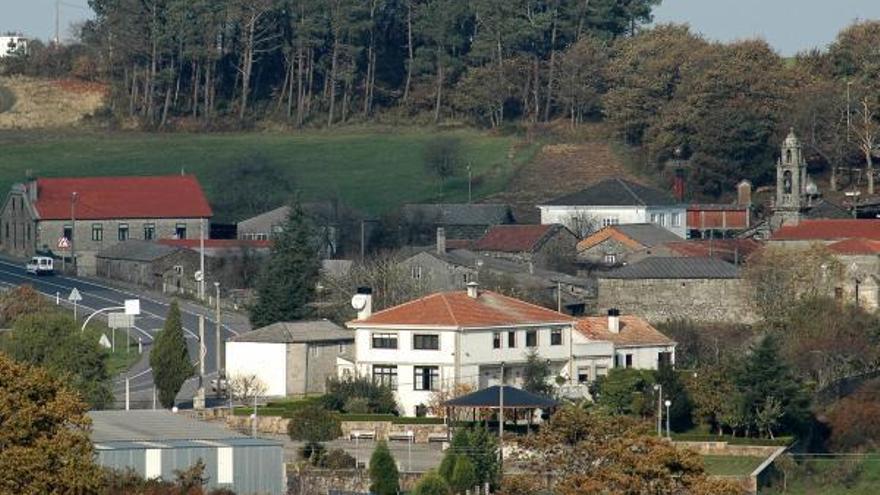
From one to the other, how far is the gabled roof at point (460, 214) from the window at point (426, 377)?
112 ft

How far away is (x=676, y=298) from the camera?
8525cm

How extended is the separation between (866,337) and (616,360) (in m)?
7.71

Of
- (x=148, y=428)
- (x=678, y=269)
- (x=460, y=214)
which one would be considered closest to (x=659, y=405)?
(x=148, y=428)

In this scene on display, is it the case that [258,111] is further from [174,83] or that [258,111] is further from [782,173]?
[782,173]

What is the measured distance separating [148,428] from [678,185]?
175ft

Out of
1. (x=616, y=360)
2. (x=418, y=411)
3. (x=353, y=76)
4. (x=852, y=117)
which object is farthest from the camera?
(x=353, y=76)

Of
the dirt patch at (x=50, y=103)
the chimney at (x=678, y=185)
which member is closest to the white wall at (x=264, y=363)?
the chimney at (x=678, y=185)

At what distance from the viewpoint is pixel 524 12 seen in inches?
5017

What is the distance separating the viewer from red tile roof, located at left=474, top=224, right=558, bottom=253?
9575cm

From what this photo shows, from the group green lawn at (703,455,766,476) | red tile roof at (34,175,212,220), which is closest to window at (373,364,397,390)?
green lawn at (703,455,766,476)

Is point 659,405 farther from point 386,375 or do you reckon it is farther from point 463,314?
point 386,375

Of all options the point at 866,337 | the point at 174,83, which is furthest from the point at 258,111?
the point at 866,337

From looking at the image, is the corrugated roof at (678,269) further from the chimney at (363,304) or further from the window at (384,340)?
the window at (384,340)

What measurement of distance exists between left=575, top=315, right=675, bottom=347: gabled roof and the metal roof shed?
18.7 metres
